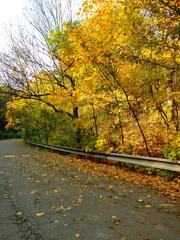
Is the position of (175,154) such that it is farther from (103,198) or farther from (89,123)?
(89,123)

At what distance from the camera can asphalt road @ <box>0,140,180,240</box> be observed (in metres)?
4.47

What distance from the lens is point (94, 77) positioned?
507 inches

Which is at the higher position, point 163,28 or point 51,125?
point 163,28

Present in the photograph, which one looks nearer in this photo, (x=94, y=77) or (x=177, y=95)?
(x=177, y=95)

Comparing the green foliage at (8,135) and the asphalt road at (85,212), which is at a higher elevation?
the green foliage at (8,135)

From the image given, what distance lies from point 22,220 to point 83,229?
1244 millimetres

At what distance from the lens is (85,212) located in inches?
217

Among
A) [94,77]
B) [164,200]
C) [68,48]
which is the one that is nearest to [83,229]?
Answer: [164,200]

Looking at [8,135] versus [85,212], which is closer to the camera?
[85,212]

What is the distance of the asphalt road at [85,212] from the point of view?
4469 millimetres

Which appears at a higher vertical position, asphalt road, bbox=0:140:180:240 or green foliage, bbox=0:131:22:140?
green foliage, bbox=0:131:22:140

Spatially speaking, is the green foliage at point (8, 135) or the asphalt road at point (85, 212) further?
A: the green foliage at point (8, 135)

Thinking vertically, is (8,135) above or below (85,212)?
above

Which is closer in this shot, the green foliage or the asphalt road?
the asphalt road
